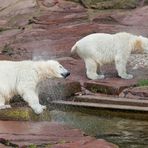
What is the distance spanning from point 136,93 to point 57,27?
750 cm

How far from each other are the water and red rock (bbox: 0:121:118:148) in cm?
58

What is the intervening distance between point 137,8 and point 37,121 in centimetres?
1093

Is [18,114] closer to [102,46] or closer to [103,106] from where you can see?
[103,106]

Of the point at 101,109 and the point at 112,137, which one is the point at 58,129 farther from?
the point at 101,109

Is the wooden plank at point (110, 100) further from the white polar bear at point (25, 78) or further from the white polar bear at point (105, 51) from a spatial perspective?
the white polar bear at point (105, 51)

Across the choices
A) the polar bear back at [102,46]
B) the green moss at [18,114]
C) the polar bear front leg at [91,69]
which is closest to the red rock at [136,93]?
the polar bear front leg at [91,69]

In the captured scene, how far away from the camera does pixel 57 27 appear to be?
17.9 m

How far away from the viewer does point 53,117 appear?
31.3 ft

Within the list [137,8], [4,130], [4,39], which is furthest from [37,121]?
[137,8]

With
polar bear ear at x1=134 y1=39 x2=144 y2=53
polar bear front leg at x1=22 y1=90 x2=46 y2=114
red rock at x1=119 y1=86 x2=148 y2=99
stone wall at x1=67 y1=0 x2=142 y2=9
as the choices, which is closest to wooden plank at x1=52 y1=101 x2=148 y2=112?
red rock at x1=119 y1=86 x2=148 y2=99

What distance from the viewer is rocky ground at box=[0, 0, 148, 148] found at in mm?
15344

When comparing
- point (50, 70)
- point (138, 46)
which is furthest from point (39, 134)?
point (138, 46)

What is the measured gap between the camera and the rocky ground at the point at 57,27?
604 inches

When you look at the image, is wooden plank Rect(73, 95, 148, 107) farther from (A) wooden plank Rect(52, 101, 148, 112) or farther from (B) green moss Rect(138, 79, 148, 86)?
(B) green moss Rect(138, 79, 148, 86)
